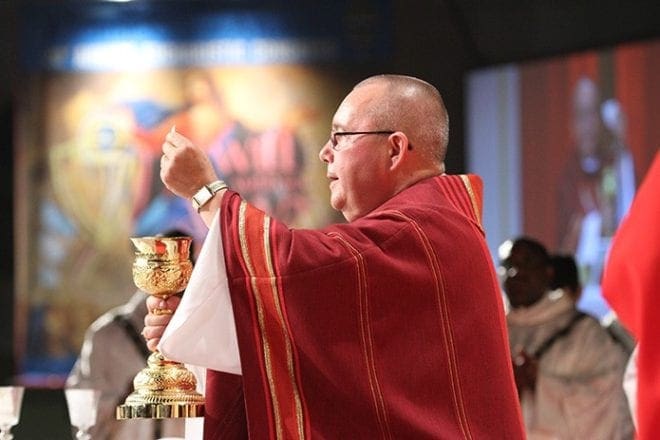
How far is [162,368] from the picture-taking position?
→ 3.63 meters

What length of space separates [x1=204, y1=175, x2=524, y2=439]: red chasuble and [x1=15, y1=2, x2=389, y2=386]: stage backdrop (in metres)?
5.90

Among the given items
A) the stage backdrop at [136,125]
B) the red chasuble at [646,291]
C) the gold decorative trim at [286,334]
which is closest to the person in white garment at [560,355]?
the stage backdrop at [136,125]

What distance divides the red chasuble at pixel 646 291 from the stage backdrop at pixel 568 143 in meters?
4.77

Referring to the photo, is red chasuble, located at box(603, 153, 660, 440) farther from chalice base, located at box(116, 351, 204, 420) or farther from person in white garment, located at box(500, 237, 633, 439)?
person in white garment, located at box(500, 237, 633, 439)

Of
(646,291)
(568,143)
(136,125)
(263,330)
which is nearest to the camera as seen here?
(263,330)

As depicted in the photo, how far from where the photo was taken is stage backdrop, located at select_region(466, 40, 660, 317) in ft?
28.9

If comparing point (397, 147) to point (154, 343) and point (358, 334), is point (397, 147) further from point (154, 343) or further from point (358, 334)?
point (154, 343)

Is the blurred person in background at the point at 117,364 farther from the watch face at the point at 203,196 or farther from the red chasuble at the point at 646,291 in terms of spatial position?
the watch face at the point at 203,196

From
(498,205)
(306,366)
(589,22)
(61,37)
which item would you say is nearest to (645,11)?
(589,22)

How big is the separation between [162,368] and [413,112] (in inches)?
34.5

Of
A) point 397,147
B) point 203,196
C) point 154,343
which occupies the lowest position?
point 154,343

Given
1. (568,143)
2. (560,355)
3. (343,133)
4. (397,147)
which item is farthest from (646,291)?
(568,143)

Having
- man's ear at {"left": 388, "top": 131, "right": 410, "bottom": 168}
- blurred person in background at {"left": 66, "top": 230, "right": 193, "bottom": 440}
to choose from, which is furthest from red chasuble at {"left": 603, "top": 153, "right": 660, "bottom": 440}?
blurred person in background at {"left": 66, "top": 230, "right": 193, "bottom": 440}

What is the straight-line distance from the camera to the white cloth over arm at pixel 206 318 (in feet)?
11.0
